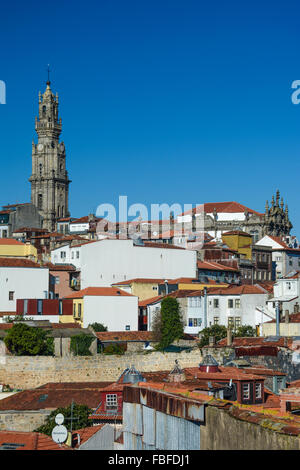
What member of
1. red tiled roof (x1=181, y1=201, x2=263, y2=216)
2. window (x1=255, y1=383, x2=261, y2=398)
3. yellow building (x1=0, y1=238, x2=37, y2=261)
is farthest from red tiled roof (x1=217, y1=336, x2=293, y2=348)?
red tiled roof (x1=181, y1=201, x2=263, y2=216)

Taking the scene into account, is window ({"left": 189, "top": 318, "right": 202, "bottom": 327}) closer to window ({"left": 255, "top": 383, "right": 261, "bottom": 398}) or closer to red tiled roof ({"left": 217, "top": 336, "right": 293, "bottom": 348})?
A: red tiled roof ({"left": 217, "top": 336, "right": 293, "bottom": 348})

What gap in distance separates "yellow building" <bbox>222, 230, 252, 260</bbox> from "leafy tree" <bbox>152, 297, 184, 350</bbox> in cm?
2927

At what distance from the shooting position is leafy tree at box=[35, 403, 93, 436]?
33222mm

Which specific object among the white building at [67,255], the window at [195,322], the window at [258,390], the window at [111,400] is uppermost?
the white building at [67,255]

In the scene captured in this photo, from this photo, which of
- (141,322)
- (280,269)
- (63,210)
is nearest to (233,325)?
(141,322)

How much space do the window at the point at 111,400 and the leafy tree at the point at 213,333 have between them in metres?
20.4

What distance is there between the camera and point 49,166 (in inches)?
4970

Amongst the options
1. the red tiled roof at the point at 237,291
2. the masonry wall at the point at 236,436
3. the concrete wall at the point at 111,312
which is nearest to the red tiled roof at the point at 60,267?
the concrete wall at the point at 111,312

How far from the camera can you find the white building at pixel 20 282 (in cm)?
6644

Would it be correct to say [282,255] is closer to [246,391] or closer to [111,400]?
[111,400]

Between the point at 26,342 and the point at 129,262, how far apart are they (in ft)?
84.9

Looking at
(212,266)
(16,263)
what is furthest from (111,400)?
(212,266)

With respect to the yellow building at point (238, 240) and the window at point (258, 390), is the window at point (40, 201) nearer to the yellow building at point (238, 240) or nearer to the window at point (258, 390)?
the yellow building at point (238, 240)
